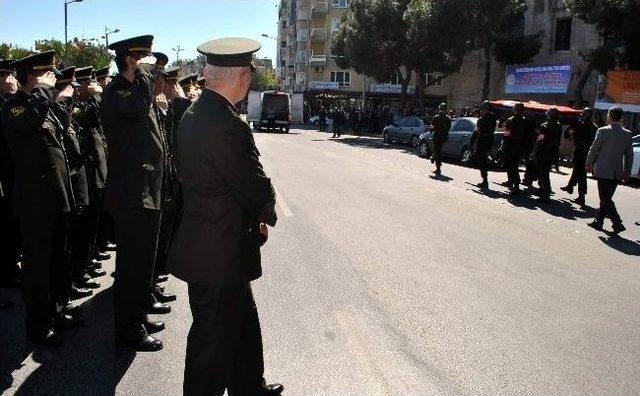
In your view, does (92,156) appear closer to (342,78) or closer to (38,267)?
(38,267)

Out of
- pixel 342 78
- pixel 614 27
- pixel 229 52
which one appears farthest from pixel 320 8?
pixel 229 52

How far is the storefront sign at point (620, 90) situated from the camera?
2612 cm

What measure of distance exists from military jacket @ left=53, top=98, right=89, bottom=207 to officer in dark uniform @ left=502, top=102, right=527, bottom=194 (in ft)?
32.4

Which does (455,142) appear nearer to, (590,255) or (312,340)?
(590,255)

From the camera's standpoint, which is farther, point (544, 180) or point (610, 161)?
point (544, 180)

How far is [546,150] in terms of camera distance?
1242 cm

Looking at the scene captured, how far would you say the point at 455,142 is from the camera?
65.0 ft

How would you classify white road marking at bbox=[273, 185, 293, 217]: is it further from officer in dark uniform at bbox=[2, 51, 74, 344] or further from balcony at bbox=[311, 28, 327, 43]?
balcony at bbox=[311, 28, 327, 43]

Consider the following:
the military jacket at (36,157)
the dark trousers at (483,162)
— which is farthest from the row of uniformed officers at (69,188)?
the dark trousers at (483,162)

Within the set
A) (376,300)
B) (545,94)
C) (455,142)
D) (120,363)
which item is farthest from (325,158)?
(545,94)

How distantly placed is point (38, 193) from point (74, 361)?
1.15 m

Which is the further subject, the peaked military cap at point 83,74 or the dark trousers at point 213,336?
the peaked military cap at point 83,74

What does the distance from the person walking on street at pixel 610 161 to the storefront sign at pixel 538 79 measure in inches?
934

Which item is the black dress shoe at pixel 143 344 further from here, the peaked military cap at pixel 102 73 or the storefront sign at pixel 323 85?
the storefront sign at pixel 323 85
